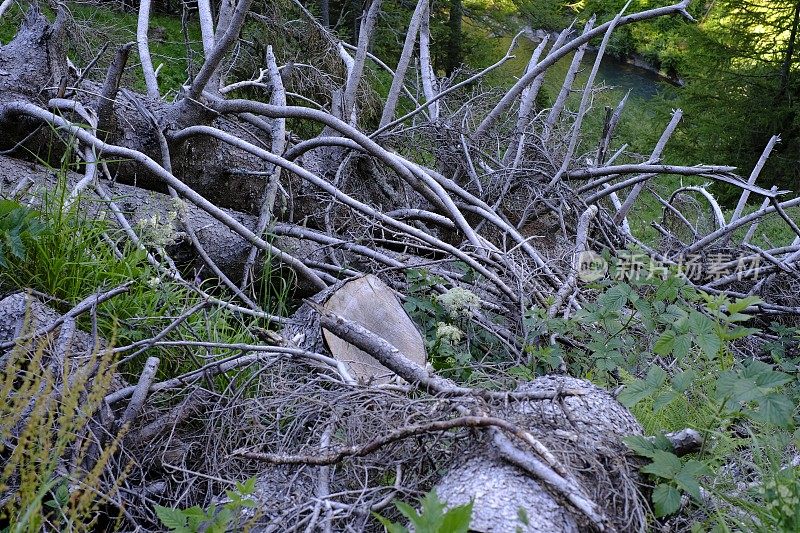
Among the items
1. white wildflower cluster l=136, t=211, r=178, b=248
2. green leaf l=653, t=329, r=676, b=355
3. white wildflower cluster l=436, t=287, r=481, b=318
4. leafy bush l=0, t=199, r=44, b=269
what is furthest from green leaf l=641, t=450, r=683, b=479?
leafy bush l=0, t=199, r=44, b=269

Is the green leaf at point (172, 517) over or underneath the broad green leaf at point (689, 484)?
underneath

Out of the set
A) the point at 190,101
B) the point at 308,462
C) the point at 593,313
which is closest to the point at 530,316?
the point at 593,313

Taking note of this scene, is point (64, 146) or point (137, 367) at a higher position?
point (64, 146)

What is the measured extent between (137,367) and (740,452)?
93.8 inches

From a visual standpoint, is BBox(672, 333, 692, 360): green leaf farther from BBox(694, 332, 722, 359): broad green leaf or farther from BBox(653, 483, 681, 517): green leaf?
BBox(653, 483, 681, 517): green leaf

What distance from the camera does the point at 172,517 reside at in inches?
81.2

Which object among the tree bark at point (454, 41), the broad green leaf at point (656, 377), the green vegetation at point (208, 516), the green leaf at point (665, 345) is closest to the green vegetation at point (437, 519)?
the green vegetation at point (208, 516)

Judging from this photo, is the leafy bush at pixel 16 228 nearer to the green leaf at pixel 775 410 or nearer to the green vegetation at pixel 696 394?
the green vegetation at pixel 696 394

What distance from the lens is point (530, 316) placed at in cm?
356

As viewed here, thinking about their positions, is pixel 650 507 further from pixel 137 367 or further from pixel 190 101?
pixel 190 101

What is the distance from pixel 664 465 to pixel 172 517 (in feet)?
4.72

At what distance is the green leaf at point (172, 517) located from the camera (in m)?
2.03

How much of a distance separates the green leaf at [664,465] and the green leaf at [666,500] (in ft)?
0.13

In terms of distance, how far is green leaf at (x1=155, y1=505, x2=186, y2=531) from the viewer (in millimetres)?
2029
